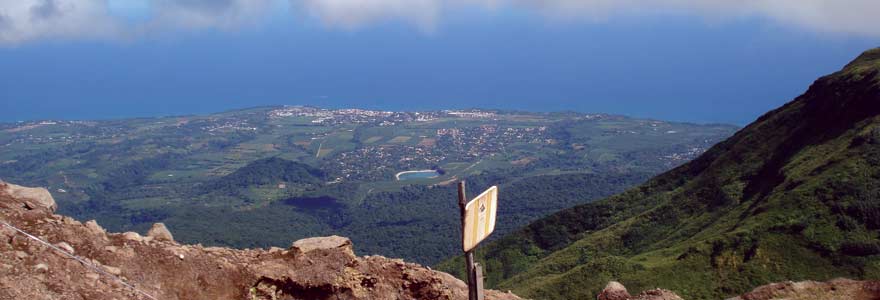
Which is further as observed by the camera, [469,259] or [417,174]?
[417,174]

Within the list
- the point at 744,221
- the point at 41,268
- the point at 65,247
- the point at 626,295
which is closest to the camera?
the point at 41,268

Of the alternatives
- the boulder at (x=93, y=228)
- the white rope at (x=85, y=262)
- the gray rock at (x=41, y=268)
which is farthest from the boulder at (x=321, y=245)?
the gray rock at (x=41, y=268)

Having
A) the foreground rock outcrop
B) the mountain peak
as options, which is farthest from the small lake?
the foreground rock outcrop

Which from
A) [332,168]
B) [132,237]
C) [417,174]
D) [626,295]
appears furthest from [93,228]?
[332,168]

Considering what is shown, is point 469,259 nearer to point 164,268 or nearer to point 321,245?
point 164,268

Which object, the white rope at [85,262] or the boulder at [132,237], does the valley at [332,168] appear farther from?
the white rope at [85,262]

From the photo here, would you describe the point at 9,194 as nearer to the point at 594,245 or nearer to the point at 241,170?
the point at 594,245

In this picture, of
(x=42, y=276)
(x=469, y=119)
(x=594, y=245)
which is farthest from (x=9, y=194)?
(x=469, y=119)
